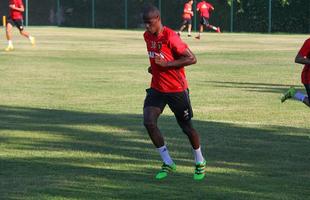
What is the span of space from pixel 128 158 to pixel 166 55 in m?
1.85

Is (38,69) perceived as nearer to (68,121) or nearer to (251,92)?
(251,92)

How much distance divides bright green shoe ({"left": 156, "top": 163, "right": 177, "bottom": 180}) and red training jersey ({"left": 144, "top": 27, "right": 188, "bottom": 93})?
0.84 metres

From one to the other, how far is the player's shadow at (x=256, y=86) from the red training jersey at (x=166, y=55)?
10234 millimetres

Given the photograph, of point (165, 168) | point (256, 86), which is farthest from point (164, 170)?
point (256, 86)

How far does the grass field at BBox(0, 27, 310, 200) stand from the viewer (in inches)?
379

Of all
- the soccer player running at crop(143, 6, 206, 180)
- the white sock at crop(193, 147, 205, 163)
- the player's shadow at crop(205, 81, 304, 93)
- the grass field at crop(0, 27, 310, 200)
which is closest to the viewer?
the grass field at crop(0, 27, 310, 200)

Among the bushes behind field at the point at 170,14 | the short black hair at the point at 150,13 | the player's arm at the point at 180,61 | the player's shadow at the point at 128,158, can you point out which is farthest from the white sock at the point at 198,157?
the bushes behind field at the point at 170,14

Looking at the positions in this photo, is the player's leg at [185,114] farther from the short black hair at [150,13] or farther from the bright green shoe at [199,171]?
the short black hair at [150,13]

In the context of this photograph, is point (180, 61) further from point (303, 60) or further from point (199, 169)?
point (303, 60)

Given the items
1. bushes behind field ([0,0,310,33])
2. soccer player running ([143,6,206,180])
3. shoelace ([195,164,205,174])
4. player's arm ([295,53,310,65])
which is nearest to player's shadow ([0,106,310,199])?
shoelace ([195,164,205,174])

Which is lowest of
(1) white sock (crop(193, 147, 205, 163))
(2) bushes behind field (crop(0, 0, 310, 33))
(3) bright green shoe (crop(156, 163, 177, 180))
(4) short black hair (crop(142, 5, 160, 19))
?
(2) bushes behind field (crop(0, 0, 310, 33))

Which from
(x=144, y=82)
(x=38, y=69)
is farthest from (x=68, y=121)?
(x=38, y=69)

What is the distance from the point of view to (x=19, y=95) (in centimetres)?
1938

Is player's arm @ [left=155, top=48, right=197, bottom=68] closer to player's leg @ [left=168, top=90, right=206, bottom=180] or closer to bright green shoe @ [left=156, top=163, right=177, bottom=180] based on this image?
player's leg @ [left=168, top=90, right=206, bottom=180]
